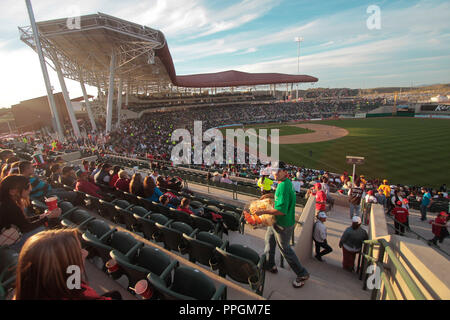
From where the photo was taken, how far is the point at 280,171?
12.0ft

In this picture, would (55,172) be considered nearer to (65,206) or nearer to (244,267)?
(65,206)

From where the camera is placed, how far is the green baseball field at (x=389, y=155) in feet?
66.5

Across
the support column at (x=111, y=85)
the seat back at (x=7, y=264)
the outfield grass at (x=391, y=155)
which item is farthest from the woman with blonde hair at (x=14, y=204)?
the support column at (x=111, y=85)

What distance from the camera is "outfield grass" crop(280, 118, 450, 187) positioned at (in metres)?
20.3

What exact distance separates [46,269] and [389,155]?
31929 millimetres

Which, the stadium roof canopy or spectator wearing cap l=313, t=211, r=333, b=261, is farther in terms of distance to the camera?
the stadium roof canopy

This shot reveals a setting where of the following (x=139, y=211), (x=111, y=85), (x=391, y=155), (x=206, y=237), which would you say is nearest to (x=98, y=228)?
(x=139, y=211)

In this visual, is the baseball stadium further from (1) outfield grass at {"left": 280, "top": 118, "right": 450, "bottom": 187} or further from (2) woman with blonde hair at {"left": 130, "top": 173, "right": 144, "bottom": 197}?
(1) outfield grass at {"left": 280, "top": 118, "right": 450, "bottom": 187}

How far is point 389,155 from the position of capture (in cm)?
2597

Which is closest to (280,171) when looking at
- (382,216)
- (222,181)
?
(382,216)

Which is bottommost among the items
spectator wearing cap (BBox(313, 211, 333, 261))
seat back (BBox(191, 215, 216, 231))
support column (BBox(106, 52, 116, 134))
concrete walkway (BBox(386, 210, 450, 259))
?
concrete walkway (BBox(386, 210, 450, 259))

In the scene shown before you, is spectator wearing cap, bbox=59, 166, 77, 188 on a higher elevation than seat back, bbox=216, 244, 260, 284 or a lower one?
higher

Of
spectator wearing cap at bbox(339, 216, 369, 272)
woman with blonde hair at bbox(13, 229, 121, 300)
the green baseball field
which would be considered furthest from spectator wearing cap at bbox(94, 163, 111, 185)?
the green baseball field
